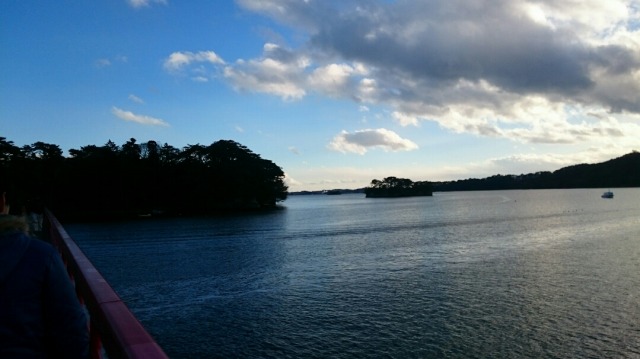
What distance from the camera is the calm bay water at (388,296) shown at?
1647 centimetres

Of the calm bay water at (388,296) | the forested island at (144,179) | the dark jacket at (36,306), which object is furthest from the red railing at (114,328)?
the forested island at (144,179)

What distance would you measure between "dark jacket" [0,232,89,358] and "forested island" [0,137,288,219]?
326ft

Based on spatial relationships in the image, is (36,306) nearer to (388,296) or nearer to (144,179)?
(388,296)

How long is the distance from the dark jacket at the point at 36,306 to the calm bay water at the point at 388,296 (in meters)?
13.9

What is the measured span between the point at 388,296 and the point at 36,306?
21.6 m

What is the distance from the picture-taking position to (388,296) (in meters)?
22.8

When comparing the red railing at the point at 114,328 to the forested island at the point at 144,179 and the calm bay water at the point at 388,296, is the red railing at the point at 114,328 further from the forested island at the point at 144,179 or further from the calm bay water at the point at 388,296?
the forested island at the point at 144,179

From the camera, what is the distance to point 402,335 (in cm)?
1712

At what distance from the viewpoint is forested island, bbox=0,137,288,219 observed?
328 ft

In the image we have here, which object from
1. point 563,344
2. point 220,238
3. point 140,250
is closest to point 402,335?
point 563,344

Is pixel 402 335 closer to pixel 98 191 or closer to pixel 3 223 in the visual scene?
pixel 3 223

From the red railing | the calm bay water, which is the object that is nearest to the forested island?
the calm bay water

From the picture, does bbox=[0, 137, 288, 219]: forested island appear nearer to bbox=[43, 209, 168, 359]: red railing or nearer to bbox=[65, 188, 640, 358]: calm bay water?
bbox=[65, 188, 640, 358]: calm bay water

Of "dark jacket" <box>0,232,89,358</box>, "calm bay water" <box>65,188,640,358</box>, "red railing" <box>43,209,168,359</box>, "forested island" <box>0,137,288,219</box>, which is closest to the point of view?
"dark jacket" <box>0,232,89,358</box>
